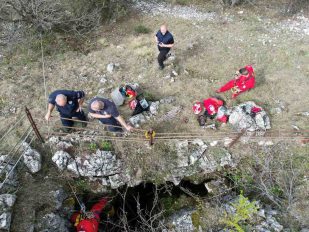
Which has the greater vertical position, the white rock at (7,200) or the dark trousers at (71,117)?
the dark trousers at (71,117)

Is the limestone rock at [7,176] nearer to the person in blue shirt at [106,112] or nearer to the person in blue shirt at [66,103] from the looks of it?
the person in blue shirt at [66,103]

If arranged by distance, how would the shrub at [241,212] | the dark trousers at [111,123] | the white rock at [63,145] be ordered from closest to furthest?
1. the shrub at [241,212]
2. the dark trousers at [111,123]
3. the white rock at [63,145]

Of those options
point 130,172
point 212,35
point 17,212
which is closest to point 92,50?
point 212,35

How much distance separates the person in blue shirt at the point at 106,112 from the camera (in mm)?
6427

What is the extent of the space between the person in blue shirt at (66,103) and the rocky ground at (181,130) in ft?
2.39

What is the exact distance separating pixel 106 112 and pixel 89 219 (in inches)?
102

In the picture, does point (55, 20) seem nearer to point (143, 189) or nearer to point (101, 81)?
point (101, 81)

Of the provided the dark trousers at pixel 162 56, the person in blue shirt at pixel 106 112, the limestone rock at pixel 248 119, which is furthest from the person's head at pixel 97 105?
the limestone rock at pixel 248 119

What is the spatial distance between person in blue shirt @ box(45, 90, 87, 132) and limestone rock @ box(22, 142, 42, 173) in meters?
1.02

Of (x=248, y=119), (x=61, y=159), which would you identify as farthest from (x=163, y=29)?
(x=61, y=159)

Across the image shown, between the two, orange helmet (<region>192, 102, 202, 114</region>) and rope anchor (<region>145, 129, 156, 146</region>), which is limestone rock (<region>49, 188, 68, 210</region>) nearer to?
rope anchor (<region>145, 129, 156, 146</region>)

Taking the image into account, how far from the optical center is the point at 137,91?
29.6ft

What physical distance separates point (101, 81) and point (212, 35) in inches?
173

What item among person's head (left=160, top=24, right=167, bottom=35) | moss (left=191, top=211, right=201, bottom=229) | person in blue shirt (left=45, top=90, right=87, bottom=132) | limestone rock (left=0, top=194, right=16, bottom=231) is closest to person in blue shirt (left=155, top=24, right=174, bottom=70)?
person's head (left=160, top=24, right=167, bottom=35)
